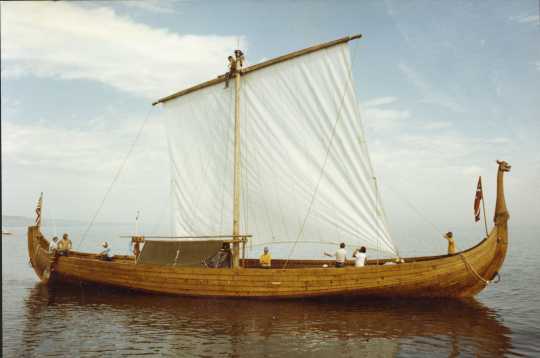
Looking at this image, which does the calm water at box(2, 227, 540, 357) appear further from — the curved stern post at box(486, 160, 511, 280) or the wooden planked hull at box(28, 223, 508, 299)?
the curved stern post at box(486, 160, 511, 280)

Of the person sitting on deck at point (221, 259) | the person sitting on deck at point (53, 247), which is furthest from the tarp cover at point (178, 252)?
the person sitting on deck at point (53, 247)

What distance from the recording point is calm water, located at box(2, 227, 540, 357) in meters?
12.4

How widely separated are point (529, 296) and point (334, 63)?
1595 centimetres

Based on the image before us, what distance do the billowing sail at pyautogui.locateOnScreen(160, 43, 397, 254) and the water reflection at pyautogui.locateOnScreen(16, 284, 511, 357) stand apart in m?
3.55

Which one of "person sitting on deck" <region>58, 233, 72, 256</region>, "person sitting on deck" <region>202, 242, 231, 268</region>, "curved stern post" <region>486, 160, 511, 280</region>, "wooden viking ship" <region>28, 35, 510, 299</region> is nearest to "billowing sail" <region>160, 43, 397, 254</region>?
"wooden viking ship" <region>28, 35, 510, 299</region>

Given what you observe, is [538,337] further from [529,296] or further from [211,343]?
[211,343]

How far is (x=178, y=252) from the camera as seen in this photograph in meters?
20.5

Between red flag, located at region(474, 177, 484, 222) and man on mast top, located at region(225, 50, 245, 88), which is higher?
man on mast top, located at region(225, 50, 245, 88)

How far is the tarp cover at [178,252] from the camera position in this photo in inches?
783

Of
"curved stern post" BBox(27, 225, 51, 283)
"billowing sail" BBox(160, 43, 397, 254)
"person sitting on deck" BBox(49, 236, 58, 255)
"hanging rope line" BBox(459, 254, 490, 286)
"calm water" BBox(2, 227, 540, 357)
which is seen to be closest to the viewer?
"calm water" BBox(2, 227, 540, 357)

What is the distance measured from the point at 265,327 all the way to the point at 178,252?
24.9ft

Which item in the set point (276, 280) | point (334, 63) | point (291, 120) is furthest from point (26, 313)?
point (334, 63)

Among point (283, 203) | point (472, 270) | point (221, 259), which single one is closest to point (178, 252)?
point (221, 259)

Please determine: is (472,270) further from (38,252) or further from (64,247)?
(38,252)
